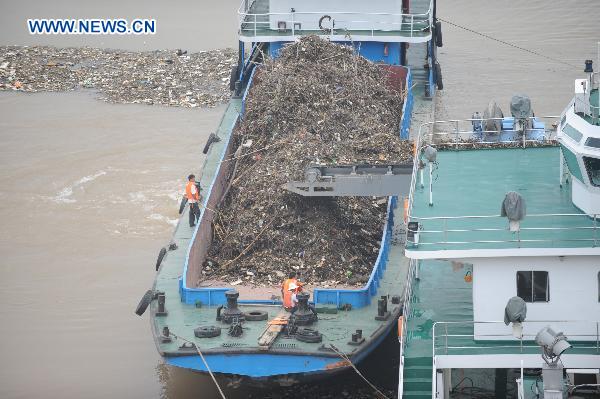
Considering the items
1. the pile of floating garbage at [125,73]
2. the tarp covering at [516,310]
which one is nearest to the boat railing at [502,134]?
the tarp covering at [516,310]

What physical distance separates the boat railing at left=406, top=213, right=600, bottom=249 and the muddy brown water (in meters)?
3.07

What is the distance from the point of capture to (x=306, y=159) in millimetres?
18953

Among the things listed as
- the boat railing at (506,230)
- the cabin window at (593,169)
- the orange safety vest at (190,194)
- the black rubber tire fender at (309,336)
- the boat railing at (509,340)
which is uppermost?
the cabin window at (593,169)

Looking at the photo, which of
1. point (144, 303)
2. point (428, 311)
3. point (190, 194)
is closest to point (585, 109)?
point (428, 311)

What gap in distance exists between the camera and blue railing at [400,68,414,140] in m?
21.2

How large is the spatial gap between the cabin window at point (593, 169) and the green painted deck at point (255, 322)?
3.35 meters

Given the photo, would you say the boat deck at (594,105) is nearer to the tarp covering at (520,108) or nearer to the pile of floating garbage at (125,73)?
the tarp covering at (520,108)

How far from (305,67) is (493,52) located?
12647mm

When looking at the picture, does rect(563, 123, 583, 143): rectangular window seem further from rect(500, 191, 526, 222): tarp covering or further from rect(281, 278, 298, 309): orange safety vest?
rect(281, 278, 298, 309): orange safety vest

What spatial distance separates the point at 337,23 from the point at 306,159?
21.2 ft

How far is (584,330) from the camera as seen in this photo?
45.1 feet

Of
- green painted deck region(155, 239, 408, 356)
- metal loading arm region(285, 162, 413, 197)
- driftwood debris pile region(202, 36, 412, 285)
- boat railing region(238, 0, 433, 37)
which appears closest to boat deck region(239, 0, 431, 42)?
boat railing region(238, 0, 433, 37)

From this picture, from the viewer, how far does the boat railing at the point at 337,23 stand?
79.4ft

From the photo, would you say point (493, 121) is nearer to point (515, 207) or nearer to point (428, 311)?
point (428, 311)
